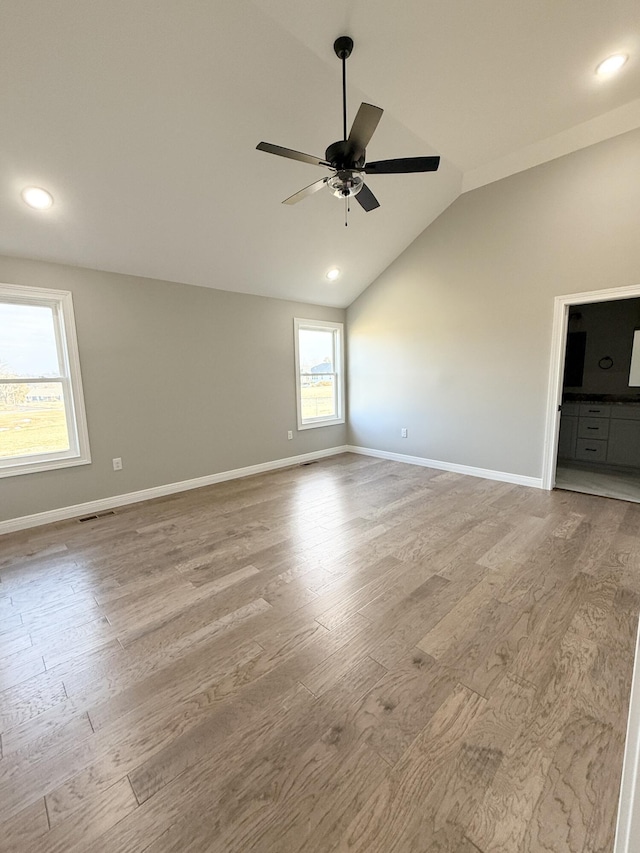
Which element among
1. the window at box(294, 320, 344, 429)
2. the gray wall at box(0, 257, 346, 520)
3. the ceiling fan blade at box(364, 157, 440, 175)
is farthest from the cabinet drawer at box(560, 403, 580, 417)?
the ceiling fan blade at box(364, 157, 440, 175)

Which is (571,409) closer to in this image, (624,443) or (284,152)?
(624,443)

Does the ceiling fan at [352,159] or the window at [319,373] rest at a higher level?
the ceiling fan at [352,159]

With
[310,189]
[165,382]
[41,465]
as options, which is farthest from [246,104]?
[41,465]

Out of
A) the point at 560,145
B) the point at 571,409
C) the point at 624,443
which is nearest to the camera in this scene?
the point at 560,145

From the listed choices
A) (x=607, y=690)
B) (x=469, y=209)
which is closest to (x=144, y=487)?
(x=607, y=690)

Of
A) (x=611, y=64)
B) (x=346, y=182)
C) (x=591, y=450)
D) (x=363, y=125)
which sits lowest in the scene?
(x=591, y=450)

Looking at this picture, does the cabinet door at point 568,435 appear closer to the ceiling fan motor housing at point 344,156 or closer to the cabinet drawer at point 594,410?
the cabinet drawer at point 594,410

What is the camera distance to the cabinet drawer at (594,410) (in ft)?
14.9

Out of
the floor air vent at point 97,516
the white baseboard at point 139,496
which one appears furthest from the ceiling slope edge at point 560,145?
the floor air vent at point 97,516

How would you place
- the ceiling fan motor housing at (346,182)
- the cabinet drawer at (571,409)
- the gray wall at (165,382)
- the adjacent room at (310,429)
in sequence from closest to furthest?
1. the adjacent room at (310,429)
2. the ceiling fan motor housing at (346,182)
3. the gray wall at (165,382)
4. the cabinet drawer at (571,409)

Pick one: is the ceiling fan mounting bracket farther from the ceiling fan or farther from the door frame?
the door frame

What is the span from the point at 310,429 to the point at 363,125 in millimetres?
4060

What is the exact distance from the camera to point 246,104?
2482 mm

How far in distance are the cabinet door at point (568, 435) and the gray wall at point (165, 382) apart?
3828 mm
